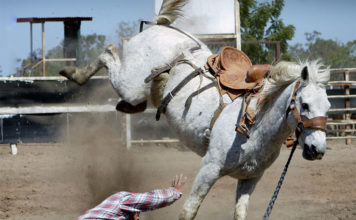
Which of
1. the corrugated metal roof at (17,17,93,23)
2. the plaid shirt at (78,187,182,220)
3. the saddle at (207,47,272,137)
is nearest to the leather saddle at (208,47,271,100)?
the saddle at (207,47,272,137)

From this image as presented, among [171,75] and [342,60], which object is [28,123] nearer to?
[171,75]

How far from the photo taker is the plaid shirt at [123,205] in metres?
3.27

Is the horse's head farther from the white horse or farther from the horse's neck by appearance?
the horse's neck

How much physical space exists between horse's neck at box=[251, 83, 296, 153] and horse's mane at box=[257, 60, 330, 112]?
2.0 inches

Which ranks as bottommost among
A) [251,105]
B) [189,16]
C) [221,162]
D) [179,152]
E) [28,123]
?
[179,152]

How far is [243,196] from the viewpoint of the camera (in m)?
4.38

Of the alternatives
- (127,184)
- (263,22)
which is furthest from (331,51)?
(127,184)

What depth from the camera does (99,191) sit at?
6.35 meters

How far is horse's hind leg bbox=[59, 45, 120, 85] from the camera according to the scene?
562 cm

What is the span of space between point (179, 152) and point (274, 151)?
643 centimetres

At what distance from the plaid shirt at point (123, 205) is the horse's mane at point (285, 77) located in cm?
122

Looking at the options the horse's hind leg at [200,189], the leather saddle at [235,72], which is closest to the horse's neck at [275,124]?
the leather saddle at [235,72]

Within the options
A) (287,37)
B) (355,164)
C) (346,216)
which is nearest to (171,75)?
(346,216)

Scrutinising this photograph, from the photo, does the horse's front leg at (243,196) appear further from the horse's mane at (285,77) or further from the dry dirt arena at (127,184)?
the dry dirt arena at (127,184)
